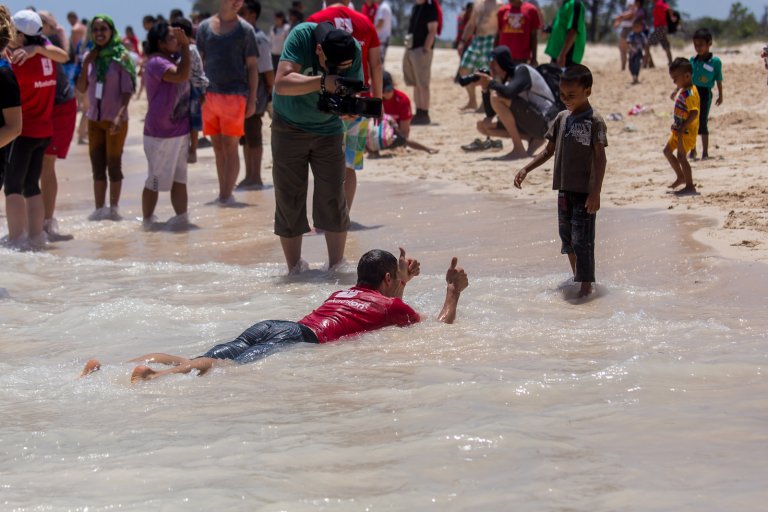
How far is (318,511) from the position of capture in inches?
134

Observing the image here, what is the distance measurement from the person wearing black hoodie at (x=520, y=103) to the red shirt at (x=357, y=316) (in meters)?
6.56

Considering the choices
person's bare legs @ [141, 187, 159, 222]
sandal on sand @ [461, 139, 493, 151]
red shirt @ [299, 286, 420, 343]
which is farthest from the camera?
sandal on sand @ [461, 139, 493, 151]

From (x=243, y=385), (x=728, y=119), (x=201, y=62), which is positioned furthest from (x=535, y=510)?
(x=728, y=119)

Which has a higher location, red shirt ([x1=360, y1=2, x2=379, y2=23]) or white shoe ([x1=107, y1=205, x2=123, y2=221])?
red shirt ([x1=360, y1=2, x2=379, y2=23])

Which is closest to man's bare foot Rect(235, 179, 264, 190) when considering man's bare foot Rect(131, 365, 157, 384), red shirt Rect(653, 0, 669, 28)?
man's bare foot Rect(131, 365, 157, 384)

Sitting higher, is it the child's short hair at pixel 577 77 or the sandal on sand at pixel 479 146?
the child's short hair at pixel 577 77

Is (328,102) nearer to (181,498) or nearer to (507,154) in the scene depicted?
(181,498)

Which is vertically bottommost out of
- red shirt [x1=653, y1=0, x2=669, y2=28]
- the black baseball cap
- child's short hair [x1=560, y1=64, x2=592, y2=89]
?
child's short hair [x1=560, y1=64, x2=592, y2=89]

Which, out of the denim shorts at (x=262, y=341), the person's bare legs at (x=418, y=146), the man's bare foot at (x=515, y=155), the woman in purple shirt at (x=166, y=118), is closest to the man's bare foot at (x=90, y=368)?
the denim shorts at (x=262, y=341)

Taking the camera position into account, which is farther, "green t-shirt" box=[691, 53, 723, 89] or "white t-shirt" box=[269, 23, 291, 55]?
"white t-shirt" box=[269, 23, 291, 55]

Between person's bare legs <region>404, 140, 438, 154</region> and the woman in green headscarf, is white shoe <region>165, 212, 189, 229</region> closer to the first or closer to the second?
the woman in green headscarf

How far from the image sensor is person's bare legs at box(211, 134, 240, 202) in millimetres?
10297

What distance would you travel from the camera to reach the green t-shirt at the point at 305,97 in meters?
6.81

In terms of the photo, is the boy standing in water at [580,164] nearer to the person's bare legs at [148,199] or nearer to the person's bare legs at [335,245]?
the person's bare legs at [335,245]
